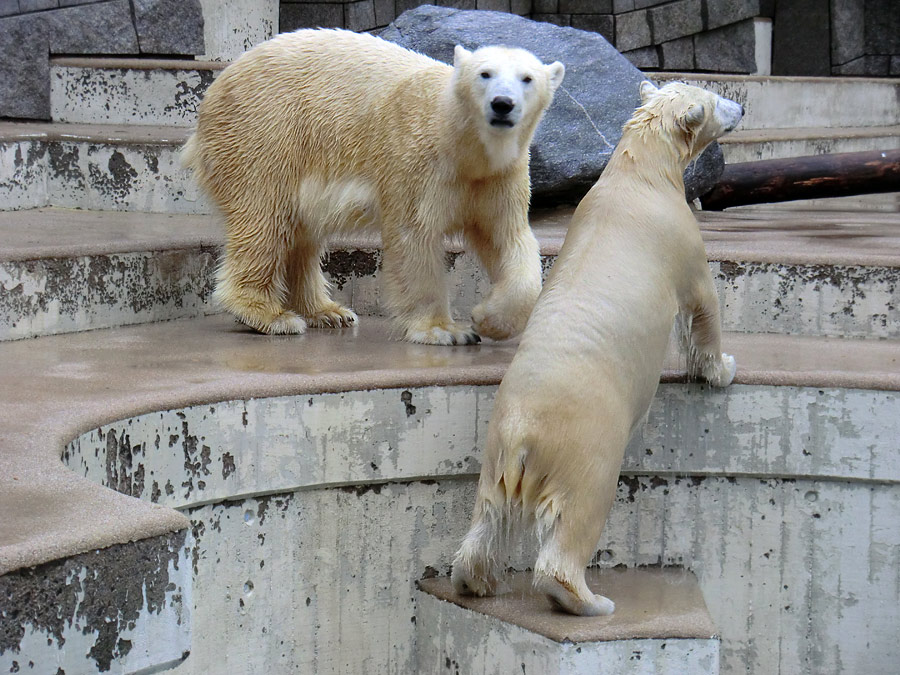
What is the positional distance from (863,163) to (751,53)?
354cm

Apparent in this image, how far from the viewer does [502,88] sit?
2996mm

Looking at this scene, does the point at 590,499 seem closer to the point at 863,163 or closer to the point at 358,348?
the point at 358,348

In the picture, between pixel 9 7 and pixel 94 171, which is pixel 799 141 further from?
pixel 9 7

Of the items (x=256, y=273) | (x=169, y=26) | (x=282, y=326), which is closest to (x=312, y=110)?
(x=256, y=273)

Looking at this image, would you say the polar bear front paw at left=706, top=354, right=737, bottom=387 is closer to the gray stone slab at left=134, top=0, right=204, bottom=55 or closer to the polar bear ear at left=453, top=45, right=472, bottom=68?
the polar bear ear at left=453, top=45, right=472, bottom=68

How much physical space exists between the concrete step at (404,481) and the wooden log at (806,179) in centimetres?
216

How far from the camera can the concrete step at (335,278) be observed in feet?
11.2

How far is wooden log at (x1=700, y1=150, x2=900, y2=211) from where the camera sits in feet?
17.6

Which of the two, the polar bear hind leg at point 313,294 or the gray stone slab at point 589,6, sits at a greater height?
the gray stone slab at point 589,6

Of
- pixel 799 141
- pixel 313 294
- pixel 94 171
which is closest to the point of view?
pixel 313 294

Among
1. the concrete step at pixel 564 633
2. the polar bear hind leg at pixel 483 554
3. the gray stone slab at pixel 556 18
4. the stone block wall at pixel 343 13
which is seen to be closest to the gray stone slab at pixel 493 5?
the gray stone slab at pixel 556 18

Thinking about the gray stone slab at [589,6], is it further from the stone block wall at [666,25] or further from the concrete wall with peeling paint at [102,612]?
the concrete wall with peeling paint at [102,612]

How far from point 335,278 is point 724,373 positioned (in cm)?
163

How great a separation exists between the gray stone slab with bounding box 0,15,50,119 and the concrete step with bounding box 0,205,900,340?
1410 mm
